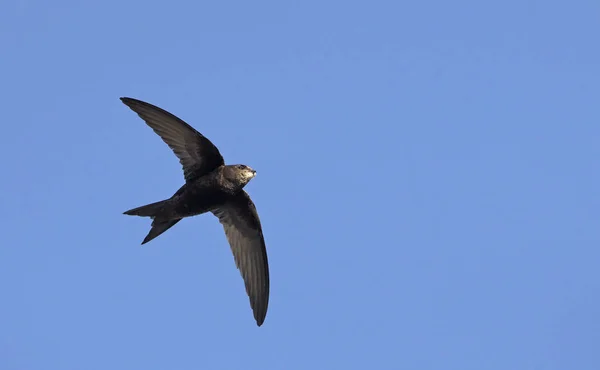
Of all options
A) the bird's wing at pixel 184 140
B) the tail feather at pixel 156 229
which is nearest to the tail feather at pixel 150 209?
the tail feather at pixel 156 229

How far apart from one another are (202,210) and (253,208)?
0.91 meters

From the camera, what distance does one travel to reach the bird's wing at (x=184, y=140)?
15.3 metres

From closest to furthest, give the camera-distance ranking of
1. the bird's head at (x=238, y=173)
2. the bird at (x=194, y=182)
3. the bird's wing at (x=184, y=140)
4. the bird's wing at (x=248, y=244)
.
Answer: the bird's wing at (x=184, y=140) < the bird at (x=194, y=182) < the bird's head at (x=238, y=173) < the bird's wing at (x=248, y=244)

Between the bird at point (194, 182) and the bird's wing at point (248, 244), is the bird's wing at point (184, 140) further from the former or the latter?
the bird's wing at point (248, 244)

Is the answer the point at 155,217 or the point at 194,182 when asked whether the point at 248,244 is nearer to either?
the point at 194,182

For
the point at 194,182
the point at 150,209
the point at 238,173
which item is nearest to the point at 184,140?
the point at 194,182

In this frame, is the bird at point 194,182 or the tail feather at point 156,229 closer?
the bird at point 194,182

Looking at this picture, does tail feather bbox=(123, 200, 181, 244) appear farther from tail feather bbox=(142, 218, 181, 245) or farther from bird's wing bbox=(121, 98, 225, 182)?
bird's wing bbox=(121, 98, 225, 182)

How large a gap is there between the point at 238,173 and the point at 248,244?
1.48 metres

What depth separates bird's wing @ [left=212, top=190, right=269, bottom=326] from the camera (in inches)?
645

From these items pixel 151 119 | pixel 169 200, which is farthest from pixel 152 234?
pixel 151 119

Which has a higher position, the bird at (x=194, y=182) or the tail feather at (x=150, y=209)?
the bird at (x=194, y=182)

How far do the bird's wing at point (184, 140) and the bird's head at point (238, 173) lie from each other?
0.61 ft

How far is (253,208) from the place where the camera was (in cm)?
1652
